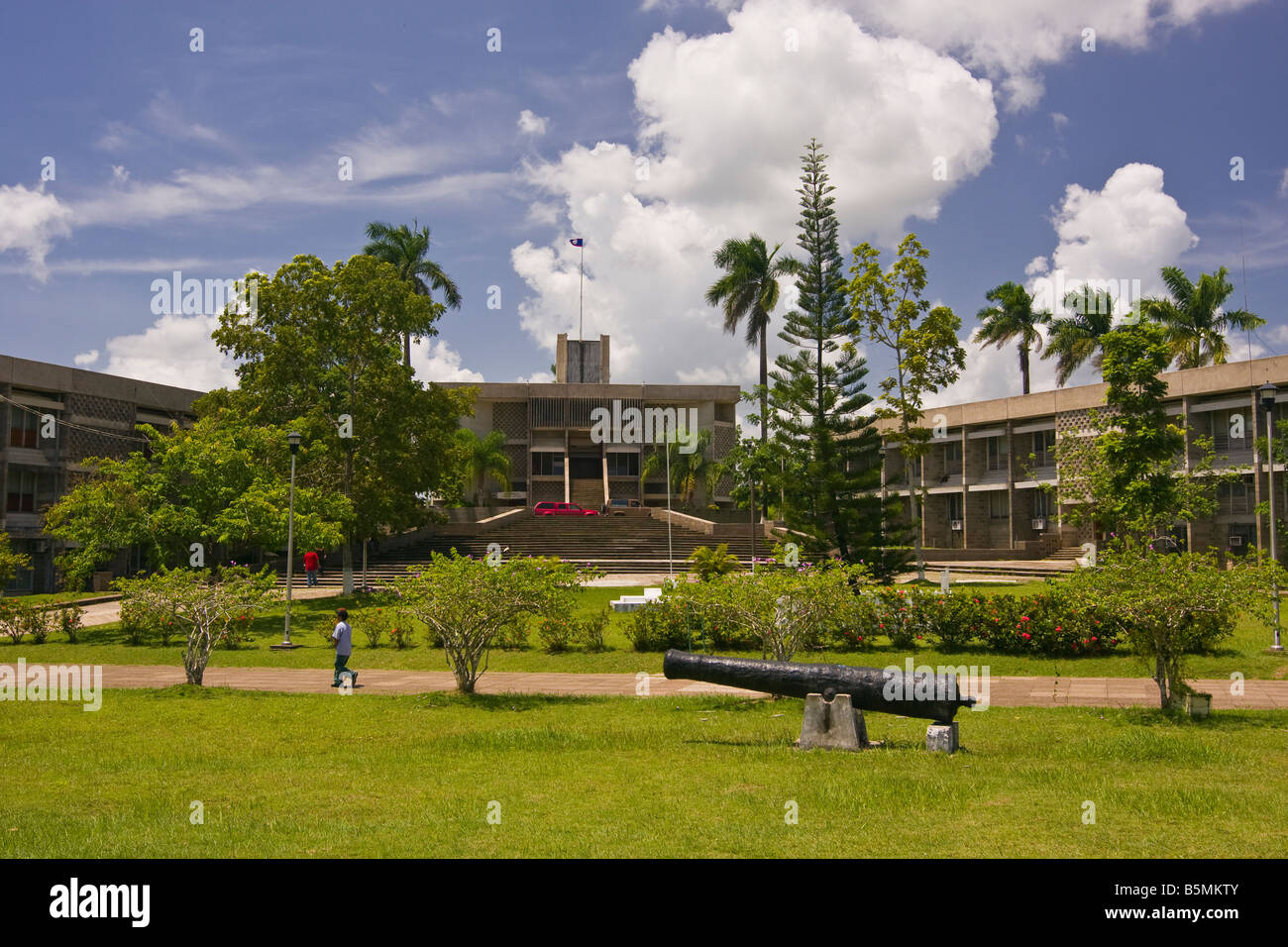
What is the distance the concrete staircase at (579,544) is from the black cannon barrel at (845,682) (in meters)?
25.9

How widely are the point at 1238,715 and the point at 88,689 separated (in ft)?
43.9

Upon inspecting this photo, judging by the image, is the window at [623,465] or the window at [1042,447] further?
the window at [623,465]

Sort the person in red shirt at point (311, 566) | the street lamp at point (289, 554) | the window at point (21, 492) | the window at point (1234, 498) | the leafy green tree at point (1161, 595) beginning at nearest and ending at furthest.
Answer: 1. the leafy green tree at point (1161, 595)
2. the street lamp at point (289, 554)
3. the person in red shirt at point (311, 566)
4. the window at point (21, 492)
5. the window at point (1234, 498)

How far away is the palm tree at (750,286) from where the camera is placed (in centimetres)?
4400

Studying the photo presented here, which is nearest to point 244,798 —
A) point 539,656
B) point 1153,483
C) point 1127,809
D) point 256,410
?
point 1127,809

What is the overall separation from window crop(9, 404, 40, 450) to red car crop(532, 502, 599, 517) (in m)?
20.1

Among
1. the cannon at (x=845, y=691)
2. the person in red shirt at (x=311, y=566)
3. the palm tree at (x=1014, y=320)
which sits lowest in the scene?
the cannon at (x=845, y=691)

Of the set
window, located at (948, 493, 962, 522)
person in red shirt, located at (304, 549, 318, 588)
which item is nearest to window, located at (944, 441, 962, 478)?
window, located at (948, 493, 962, 522)

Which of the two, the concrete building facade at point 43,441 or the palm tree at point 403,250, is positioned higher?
the palm tree at point 403,250

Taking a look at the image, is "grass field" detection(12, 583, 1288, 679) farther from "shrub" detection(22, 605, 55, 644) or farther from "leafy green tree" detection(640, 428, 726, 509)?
"leafy green tree" detection(640, 428, 726, 509)

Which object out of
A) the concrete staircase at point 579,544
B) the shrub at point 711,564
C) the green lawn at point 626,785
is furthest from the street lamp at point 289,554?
the concrete staircase at point 579,544

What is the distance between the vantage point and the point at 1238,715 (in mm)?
9586

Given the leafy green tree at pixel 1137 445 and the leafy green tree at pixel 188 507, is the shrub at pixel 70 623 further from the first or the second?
the leafy green tree at pixel 1137 445
